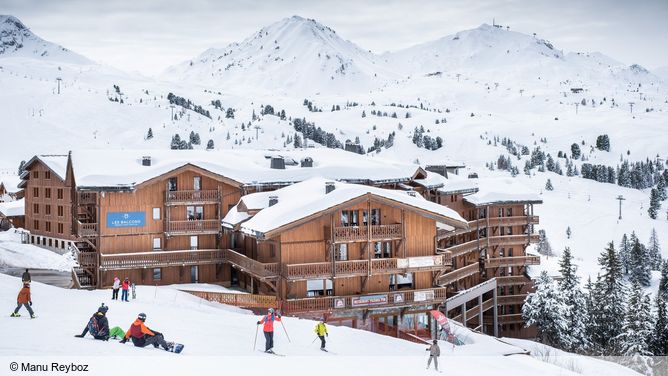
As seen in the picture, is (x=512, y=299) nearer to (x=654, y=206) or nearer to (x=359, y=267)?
(x=359, y=267)

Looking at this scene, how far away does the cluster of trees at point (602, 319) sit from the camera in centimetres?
5788

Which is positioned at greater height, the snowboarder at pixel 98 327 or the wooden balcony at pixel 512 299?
the snowboarder at pixel 98 327

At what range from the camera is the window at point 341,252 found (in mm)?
45125

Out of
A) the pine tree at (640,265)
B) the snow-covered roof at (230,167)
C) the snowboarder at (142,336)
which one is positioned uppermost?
the snow-covered roof at (230,167)

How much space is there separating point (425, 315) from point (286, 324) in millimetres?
14942

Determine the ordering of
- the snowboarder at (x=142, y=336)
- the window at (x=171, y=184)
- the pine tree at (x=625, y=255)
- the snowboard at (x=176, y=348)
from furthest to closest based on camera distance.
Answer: the pine tree at (x=625, y=255)
the window at (x=171, y=184)
the snowboard at (x=176, y=348)
the snowboarder at (x=142, y=336)

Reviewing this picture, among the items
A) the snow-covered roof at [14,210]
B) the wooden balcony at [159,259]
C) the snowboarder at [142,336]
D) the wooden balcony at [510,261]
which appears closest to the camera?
the snowboarder at [142,336]

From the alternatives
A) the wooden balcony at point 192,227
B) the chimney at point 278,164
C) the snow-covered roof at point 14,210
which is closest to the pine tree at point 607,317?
the chimney at point 278,164

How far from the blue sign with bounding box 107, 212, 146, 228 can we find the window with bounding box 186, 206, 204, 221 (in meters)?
3.09

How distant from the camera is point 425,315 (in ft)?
155

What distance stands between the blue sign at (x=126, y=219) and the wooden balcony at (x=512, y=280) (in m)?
35.5

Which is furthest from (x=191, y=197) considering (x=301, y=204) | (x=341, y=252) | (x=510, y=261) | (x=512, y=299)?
(x=512, y=299)

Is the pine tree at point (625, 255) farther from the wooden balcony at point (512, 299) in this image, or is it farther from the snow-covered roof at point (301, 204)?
the snow-covered roof at point (301, 204)

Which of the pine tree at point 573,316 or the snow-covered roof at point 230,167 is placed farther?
the pine tree at point 573,316
